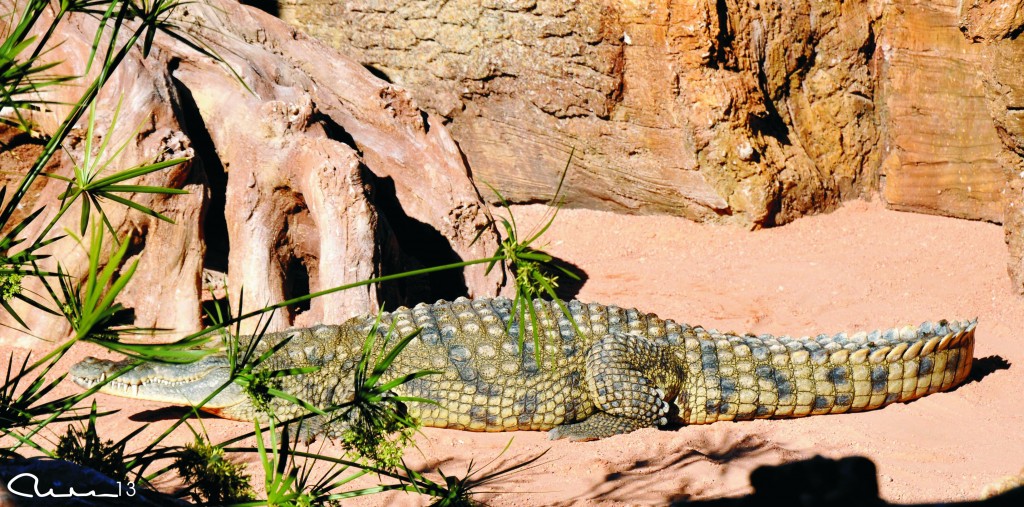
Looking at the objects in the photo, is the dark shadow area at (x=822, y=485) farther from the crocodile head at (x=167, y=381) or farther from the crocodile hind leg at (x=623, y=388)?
the crocodile head at (x=167, y=381)

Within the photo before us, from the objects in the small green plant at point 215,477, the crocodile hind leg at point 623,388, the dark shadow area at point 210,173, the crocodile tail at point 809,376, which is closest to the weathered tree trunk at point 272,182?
the dark shadow area at point 210,173

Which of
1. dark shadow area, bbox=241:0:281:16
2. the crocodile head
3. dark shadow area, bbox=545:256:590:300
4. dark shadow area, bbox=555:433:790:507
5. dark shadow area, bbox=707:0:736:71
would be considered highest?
dark shadow area, bbox=241:0:281:16

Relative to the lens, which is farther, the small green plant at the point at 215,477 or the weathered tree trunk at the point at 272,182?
the weathered tree trunk at the point at 272,182

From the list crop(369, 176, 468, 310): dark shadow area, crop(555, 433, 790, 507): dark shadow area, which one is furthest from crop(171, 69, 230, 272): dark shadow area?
crop(555, 433, 790, 507): dark shadow area

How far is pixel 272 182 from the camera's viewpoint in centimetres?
575

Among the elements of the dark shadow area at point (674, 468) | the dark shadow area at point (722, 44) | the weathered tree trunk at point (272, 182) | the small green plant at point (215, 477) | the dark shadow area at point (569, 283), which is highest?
the dark shadow area at point (722, 44)

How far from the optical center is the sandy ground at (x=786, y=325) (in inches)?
156

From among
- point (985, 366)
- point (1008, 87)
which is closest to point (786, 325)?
point (985, 366)

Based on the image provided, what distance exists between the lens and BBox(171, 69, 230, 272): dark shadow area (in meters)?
6.00

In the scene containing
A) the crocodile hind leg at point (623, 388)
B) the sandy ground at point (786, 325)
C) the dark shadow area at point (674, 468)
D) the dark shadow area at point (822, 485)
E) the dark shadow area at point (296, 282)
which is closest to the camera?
the dark shadow area at point (822, 485)

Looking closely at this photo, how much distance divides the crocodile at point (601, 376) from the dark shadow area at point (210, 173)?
1.61 m

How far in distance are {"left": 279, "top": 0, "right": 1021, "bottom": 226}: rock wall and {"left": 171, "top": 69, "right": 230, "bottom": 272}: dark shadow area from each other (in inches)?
85.6

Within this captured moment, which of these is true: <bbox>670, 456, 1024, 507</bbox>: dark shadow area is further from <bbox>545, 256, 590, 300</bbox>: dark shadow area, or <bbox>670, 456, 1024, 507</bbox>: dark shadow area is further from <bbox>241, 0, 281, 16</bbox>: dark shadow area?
<bbox>241, 0, 281, 16</bbox>: dark shadow area

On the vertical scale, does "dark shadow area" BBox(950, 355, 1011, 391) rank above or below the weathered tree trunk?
below
